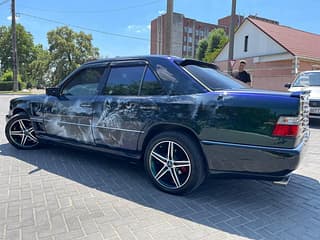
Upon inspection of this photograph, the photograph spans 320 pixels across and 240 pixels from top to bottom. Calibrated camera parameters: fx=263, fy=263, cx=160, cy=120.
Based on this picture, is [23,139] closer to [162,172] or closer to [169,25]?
[162,172]

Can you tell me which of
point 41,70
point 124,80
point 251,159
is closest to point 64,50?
point 41,70

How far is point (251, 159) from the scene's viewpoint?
2623 millimetres

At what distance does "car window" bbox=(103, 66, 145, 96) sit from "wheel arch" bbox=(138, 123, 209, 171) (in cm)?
55

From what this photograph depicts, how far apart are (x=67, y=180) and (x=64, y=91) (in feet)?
4.96

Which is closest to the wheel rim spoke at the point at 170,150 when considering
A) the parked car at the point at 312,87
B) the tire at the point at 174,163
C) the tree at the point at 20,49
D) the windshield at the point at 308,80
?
the tire at the point at 174,163

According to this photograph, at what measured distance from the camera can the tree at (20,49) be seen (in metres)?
48.9

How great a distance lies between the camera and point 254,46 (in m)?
23.8

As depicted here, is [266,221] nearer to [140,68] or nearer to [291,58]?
[140,68]

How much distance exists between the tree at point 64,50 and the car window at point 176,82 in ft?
137

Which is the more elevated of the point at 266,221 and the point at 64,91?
the point at 64,91

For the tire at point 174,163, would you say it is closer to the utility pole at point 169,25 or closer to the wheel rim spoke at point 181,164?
the wheel rim spoke at point 181,164

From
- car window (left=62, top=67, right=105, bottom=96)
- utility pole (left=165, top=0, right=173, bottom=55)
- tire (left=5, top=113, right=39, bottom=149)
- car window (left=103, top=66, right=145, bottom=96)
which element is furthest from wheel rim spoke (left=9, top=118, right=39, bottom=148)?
utility pole (left=165, top=0, right=173, bottom=55)

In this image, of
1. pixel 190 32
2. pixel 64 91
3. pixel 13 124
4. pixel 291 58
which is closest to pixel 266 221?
pixel 64 91

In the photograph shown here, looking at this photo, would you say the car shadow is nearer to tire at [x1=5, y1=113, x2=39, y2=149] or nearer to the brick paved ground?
the brick paved ground
